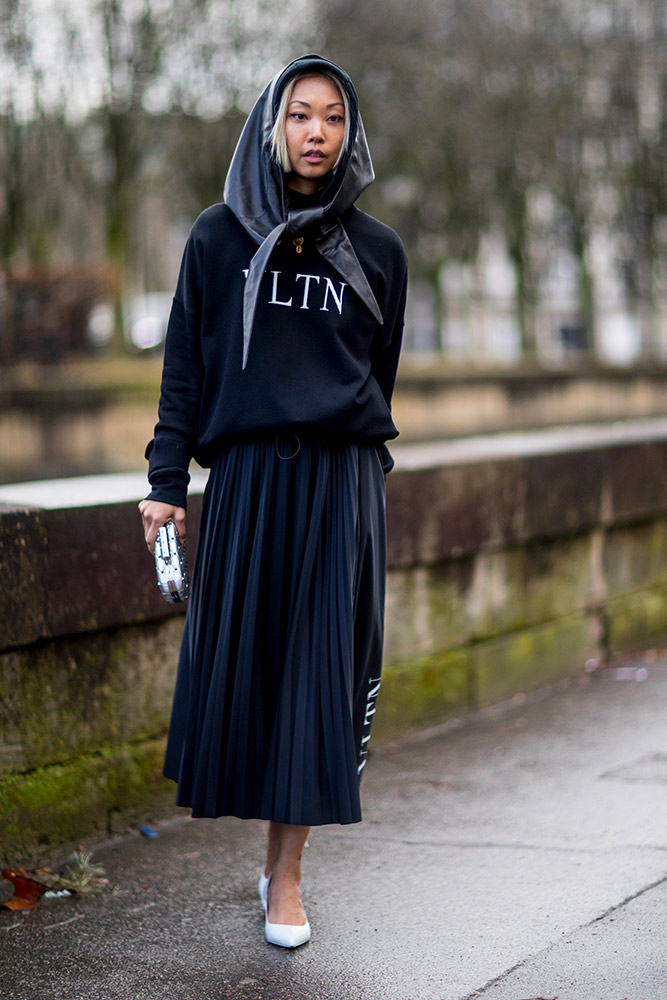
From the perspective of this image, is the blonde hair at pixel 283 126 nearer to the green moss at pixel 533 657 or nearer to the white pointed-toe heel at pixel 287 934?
the white pointed-toe heel at pixel 287 934

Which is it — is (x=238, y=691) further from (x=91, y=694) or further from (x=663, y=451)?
(x=663, y=451)

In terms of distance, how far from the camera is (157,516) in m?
3.01

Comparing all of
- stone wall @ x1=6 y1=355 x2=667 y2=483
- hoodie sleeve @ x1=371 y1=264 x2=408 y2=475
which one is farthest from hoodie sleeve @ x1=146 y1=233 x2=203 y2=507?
stone wall @ x1=6 y1=355 x2=667 y2=483

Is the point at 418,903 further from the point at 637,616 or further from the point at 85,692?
the point at 637,616

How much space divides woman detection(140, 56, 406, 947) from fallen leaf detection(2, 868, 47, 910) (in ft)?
1.93

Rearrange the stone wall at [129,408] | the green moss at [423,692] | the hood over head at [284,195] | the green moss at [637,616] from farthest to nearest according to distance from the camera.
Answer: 1. the stone wall at [129,408]
2. the green moss at [637,616]
3. the green moss at [423,692]
4. the hood over head at [284,195]

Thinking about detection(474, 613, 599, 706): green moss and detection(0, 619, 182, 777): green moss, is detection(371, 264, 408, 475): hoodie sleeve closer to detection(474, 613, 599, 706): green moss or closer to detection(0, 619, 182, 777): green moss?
detection(0, 619, 182, 777): green moss

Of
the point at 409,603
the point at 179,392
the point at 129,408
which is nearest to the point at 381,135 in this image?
the point at 129,408

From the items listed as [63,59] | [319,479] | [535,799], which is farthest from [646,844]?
[63,59]

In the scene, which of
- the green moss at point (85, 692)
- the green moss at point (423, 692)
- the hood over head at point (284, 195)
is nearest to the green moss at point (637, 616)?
the green moss at point (423, 692)

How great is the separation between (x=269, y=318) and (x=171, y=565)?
2.01ft

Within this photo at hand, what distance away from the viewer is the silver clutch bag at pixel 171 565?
297 cm

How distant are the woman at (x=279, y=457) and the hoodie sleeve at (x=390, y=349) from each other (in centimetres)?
12

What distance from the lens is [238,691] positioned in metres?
2.99
